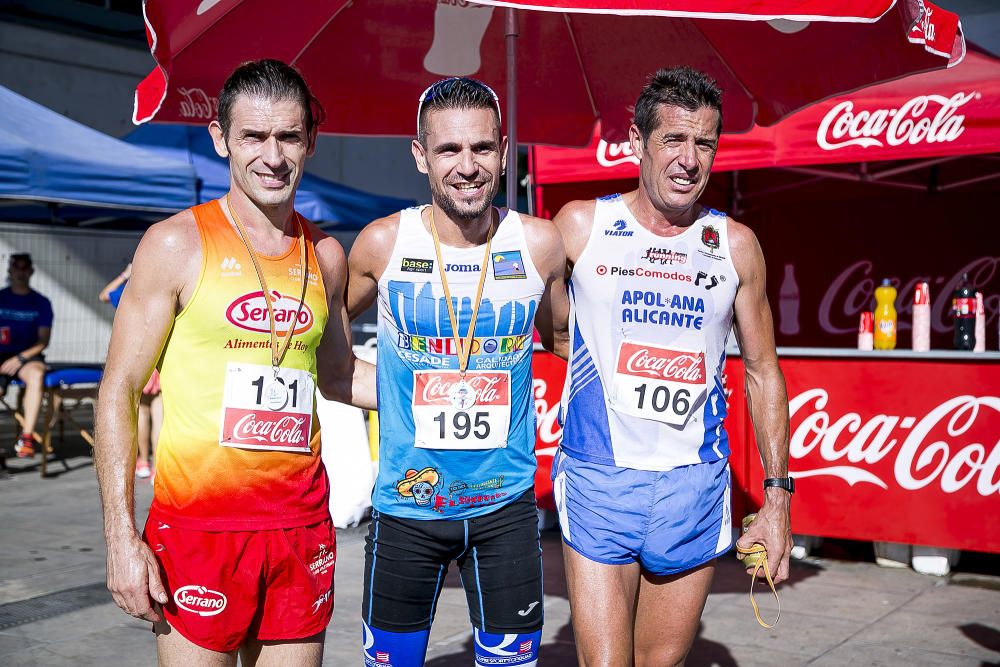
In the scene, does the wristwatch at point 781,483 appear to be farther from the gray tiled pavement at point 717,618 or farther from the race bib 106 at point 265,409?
the gray tiled pavement at point 717,618

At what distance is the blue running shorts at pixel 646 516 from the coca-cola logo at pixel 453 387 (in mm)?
469

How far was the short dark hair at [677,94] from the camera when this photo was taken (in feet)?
10.2

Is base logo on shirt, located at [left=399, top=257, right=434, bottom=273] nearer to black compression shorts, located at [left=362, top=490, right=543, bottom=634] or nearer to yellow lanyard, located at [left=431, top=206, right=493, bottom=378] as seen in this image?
yellow lanyard, located at [left=431, top=206, right=493, bottom=378]

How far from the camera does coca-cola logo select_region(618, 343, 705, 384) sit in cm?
316

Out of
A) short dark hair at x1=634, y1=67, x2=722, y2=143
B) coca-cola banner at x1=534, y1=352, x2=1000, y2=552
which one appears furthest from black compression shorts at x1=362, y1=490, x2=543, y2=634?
coca-cola banner at x1=534, y1=352, x2=1000, y2=552

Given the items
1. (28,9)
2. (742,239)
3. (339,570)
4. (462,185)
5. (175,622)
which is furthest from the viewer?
(28,9)

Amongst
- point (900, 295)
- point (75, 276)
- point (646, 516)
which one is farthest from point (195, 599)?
point (75, 276)

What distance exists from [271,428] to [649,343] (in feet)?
3.96

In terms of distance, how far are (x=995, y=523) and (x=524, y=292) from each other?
3.97 meters

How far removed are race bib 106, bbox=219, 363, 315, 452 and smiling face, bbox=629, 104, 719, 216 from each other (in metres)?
1.25

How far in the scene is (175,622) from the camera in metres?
2.50

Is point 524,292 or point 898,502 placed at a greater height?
point 524,292

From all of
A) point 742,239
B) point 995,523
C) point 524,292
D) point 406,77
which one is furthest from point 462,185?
point 995,523

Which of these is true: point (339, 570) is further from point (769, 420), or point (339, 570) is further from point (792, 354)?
point (769, 420)
